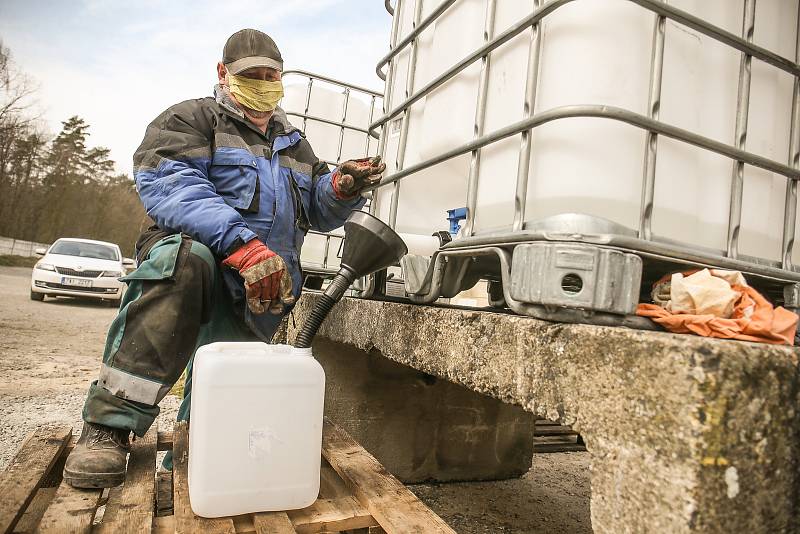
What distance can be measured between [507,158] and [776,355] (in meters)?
0.75

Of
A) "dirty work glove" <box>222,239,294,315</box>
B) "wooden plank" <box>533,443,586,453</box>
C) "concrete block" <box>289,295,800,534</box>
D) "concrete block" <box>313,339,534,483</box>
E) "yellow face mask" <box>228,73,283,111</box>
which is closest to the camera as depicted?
"concrete block" <box>289,295,800,534</box>

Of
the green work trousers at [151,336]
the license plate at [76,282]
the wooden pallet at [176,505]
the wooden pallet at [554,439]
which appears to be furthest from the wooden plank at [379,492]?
the license plate at [76,282]

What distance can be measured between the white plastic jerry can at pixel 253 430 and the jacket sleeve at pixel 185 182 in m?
0.45

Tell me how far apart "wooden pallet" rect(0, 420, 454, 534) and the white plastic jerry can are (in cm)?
6

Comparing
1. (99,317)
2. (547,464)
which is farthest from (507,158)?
(99,317)

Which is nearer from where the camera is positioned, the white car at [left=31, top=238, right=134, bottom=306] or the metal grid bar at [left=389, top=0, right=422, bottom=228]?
the metal grid bar at [left=389, top=0, right=422, bottom=228]

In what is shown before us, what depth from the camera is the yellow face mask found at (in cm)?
203

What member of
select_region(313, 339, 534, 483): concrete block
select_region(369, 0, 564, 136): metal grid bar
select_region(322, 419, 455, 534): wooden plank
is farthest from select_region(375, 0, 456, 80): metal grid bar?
select_region(322, 419, 455, 534): wooden plank

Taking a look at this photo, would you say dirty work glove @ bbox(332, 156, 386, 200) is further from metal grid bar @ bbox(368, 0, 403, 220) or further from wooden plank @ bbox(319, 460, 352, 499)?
wooden plank @ bbox(319, 460, 352, 499)

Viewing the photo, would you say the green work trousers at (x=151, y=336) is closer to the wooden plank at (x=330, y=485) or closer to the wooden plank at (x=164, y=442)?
the wooden plank at (x=164, y=442)

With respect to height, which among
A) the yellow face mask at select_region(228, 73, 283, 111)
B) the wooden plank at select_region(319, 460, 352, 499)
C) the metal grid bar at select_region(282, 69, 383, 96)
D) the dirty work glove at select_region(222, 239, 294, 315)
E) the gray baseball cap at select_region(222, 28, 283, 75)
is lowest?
the wooden plank at select_region(319, 460, 352, 499)

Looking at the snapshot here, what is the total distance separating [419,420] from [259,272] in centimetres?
144

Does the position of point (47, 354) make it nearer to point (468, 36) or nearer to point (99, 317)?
point (99, 317)

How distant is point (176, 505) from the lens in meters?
1.30
